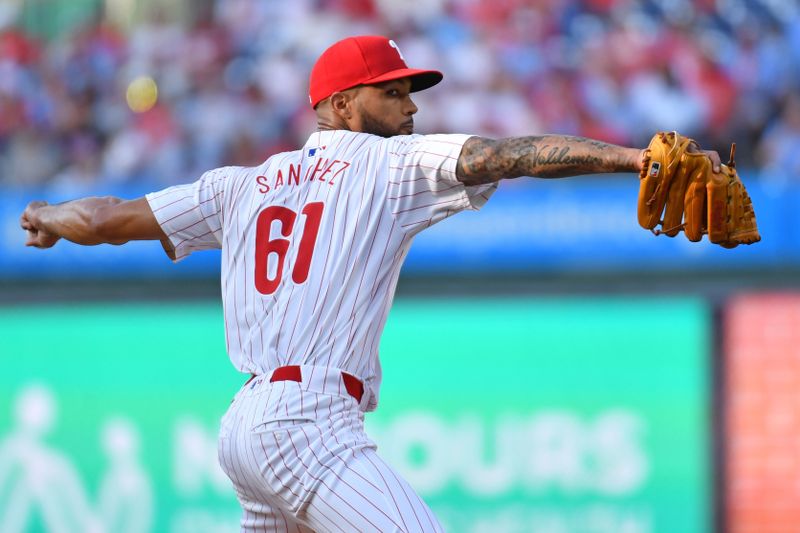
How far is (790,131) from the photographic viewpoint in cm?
925

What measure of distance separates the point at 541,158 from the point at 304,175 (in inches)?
30.3

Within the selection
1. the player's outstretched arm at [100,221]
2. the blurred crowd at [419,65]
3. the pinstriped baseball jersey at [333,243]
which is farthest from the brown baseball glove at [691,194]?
the blurred crowd at [419,65]

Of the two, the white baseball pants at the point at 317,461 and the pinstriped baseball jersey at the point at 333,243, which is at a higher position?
the pinstriped baseball jersey at the point at 333,243

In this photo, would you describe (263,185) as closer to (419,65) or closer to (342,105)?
(342,105)

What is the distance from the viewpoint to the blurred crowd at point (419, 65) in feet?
31.3

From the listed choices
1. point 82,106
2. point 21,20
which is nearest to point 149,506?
point 82,106

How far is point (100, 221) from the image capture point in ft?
13.8

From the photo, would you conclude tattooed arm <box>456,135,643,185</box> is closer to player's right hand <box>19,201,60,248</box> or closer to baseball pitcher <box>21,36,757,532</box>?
baseball pitcher <box>21,36,757,532</box>

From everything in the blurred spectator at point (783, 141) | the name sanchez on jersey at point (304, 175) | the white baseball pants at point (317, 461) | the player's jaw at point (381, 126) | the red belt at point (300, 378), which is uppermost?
the blurred spectator at point (783, 141)

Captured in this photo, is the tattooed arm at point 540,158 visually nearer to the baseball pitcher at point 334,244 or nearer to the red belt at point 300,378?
the baseball pitcher at point 334,244

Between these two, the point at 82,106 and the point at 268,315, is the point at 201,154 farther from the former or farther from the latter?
the point at 268,315

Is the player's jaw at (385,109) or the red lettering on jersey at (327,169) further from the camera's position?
the player's jaw at (385,109)

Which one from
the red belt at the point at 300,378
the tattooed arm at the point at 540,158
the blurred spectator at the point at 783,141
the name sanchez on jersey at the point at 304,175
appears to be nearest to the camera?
the tattooed arm at the point at 540,158

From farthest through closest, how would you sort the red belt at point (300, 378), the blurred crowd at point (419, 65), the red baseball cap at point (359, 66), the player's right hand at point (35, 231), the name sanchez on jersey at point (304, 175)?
the blurred crowd at point (419, 65) < the player's right hand at point (35, 231) < the red baseball cap at point (359, 66) < the name sanchez on jersey at point (304, 175) < the red belt at point (300, 378)
